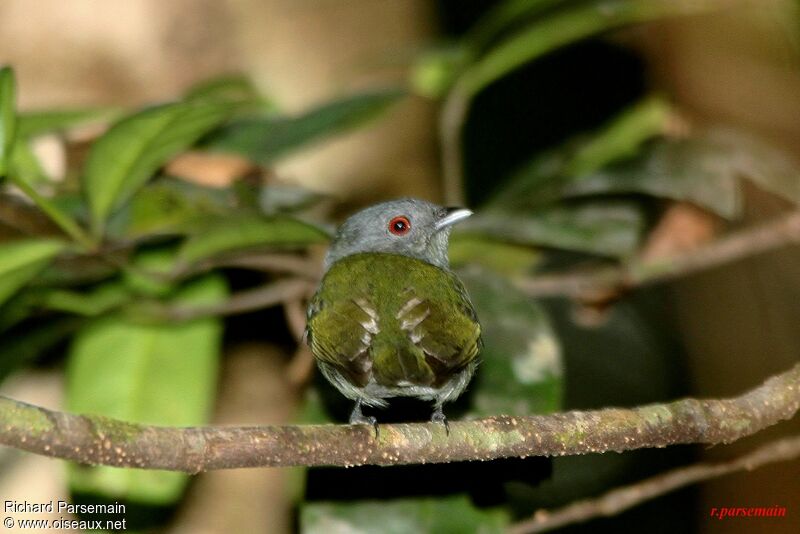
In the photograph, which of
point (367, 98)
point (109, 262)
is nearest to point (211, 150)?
point (367, 98)

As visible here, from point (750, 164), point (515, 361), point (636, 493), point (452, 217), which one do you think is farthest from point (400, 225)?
point (750, 164)

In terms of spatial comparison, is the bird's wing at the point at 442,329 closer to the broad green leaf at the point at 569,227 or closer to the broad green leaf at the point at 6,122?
the broad green leaf at the point at 569,227

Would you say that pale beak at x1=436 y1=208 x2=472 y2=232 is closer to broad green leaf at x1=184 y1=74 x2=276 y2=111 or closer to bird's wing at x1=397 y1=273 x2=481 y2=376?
bird's wing at x1=397 y1=273 x2=481 y2=376

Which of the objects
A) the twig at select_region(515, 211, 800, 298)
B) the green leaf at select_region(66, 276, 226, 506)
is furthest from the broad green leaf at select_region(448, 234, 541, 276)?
the green leaf at select_region(66, 276, 226, 506)

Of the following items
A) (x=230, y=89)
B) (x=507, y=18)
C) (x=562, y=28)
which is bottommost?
(x=230, y=89)

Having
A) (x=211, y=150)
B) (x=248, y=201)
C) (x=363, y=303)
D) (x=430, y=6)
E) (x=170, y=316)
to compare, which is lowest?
(x=363, y=303)

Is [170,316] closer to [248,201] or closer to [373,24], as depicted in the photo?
[248,201]

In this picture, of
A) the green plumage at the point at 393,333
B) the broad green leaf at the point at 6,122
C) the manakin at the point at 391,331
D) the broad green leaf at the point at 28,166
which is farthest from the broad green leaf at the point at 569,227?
the broad green leaf at the point at 6,122

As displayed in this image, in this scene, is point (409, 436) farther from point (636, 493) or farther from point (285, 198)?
point (285, 198)
